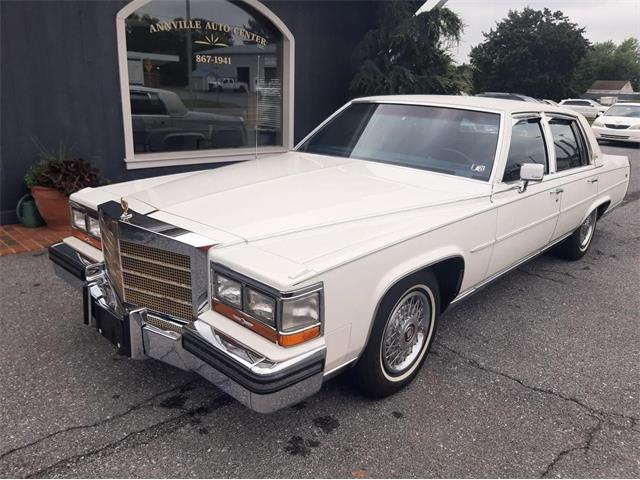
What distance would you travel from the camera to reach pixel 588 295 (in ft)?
15.2

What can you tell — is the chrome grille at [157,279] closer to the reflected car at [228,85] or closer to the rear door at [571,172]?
the rear door at [571,172]

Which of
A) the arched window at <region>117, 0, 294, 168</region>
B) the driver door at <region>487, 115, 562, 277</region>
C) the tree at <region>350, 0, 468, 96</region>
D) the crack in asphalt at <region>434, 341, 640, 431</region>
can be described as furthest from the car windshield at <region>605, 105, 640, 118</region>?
the crack in asphalt at <region>434, 341, 640, 431</region>

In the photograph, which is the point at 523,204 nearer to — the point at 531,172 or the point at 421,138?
the point at 531,172

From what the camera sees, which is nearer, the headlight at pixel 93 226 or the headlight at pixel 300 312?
the headlight at pixel 300 312

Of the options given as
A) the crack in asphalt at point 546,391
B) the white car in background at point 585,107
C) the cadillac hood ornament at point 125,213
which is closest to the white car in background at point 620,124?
the white car in background at point 585,107

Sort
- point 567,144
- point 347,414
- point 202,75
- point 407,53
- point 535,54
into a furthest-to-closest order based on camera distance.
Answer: point 535,54 < point 407,53 < point 202,75 < point 567,144 < point 347,414

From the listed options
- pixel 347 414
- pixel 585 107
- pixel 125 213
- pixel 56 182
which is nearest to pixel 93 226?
pixel 125 213

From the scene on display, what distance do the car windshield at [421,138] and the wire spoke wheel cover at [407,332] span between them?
1.02 metres

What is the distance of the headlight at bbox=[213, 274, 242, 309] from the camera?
2318mm

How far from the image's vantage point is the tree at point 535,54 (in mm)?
46594

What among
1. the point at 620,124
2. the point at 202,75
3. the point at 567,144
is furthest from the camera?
the point at 620,124

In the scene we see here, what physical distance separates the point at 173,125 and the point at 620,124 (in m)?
15.4

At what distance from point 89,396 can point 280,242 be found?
4.72 ft

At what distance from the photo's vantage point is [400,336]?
116 inches
